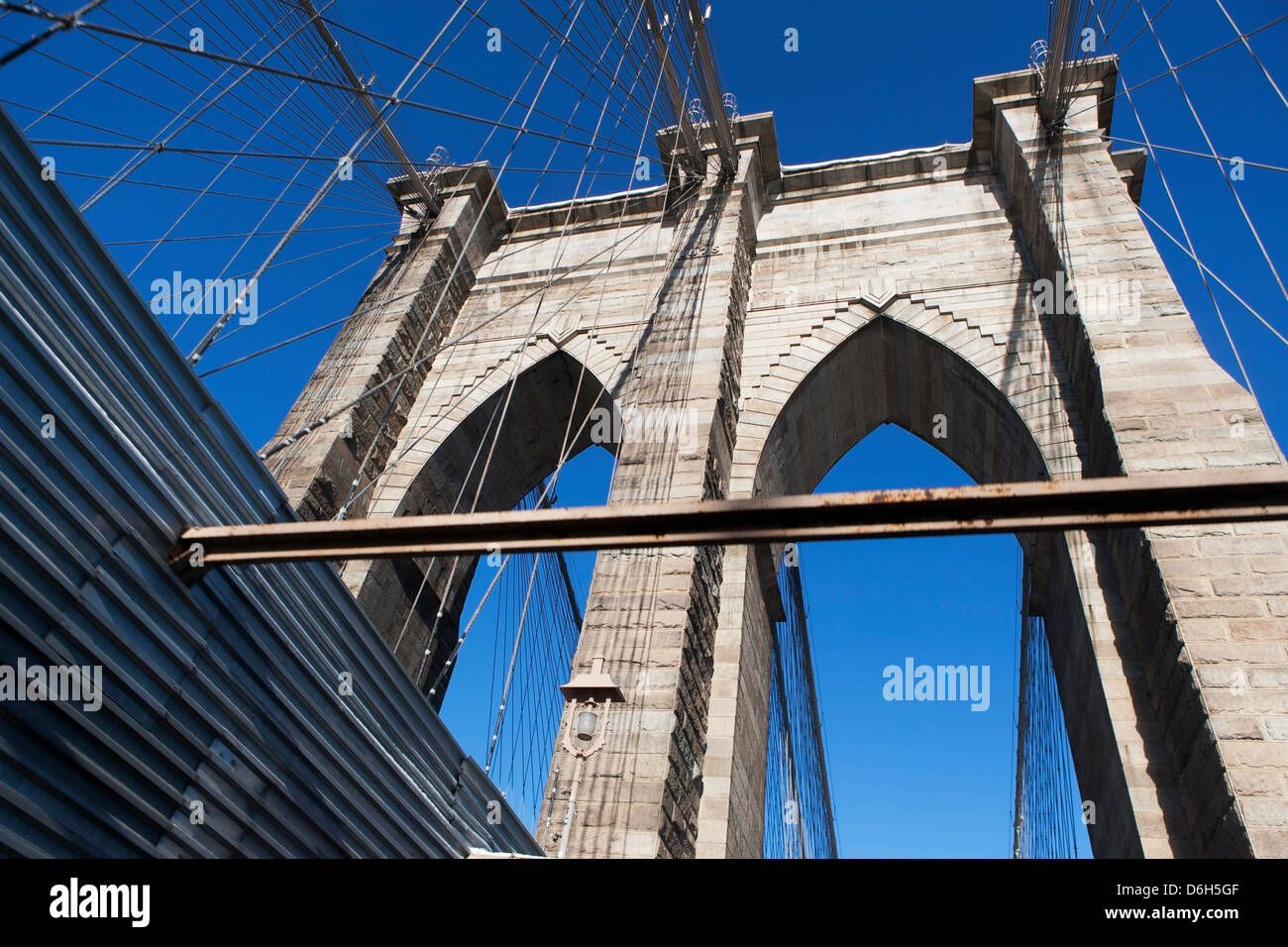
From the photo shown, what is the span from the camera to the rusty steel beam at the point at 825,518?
257 cm

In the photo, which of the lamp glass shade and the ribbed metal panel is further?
the lamp glass shade

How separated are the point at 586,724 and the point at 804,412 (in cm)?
616

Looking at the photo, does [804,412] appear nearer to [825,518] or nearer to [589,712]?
[589,712]

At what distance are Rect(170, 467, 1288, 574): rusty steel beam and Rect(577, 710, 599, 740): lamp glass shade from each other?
225cm

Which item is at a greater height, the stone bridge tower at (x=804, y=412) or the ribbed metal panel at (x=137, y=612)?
the stone bridge tower at (x=804, y=412)

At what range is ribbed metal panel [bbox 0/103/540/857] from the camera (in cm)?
286

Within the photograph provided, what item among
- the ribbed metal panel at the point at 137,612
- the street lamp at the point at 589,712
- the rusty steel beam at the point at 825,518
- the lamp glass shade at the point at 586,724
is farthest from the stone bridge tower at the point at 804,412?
the rusty steel beam at the point at 825,518

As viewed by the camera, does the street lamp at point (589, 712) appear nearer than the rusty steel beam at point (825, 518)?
No

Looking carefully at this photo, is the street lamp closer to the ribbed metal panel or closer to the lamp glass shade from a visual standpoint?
the lamp glass shade

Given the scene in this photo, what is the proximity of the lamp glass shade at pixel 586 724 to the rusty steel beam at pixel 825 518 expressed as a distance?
225cm

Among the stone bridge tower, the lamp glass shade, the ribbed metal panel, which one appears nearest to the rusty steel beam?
the ribbed metal panel

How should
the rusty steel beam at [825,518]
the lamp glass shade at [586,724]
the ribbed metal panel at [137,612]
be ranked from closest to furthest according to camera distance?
the rusty steel beam at [825,518] < the ribbed metal panel at [137,612] < the lamp glass shade at [586,724]

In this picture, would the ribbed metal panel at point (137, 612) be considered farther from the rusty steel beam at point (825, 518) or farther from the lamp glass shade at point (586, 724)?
the lamp glass shade at point (586, 724)

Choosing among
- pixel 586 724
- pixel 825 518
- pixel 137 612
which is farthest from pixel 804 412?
pixel 137 612
